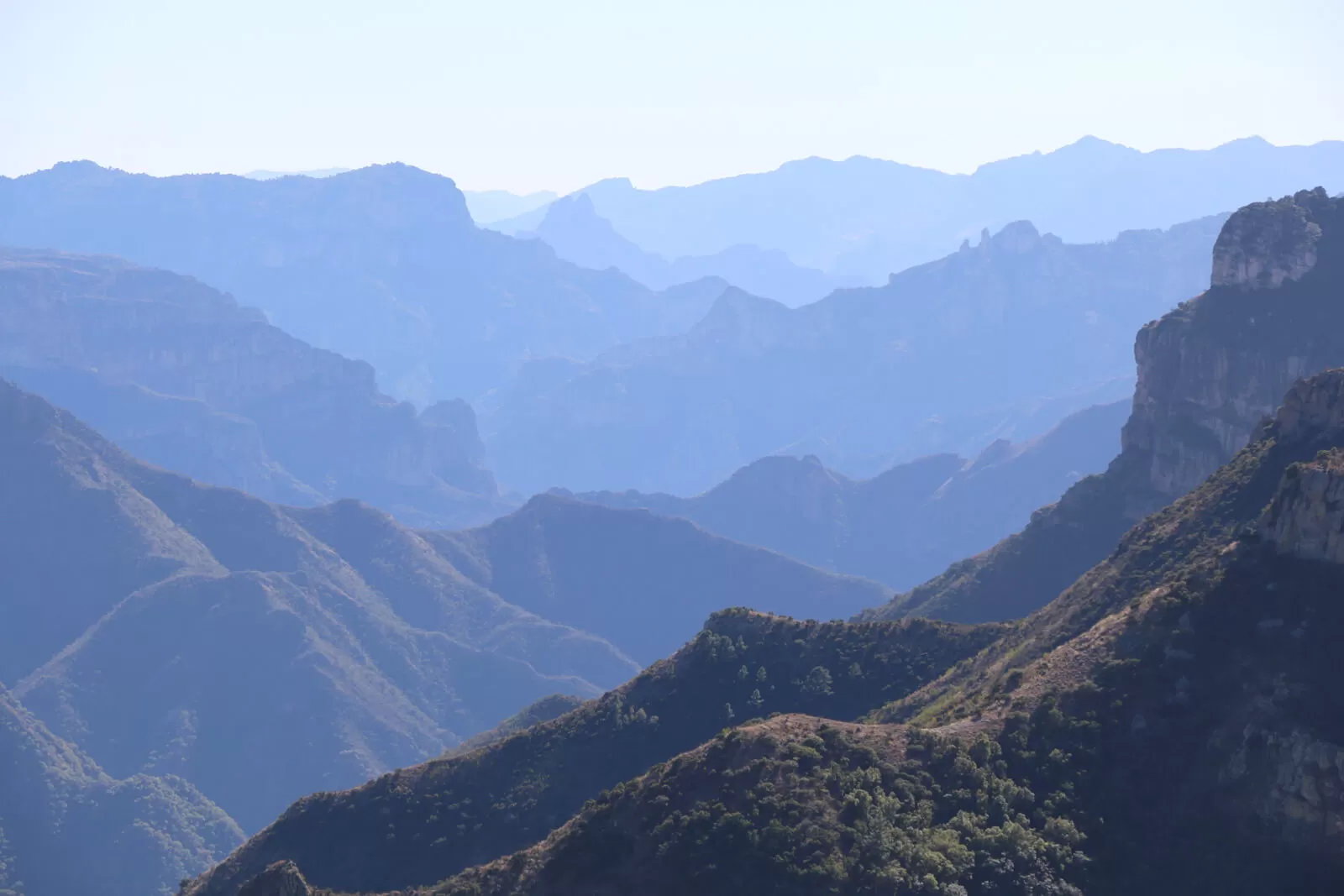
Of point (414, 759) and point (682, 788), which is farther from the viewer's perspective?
point (414, 759)

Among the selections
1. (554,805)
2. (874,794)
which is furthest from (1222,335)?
(874,794)

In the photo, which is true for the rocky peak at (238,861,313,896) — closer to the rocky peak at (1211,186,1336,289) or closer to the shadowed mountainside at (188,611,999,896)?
the shadowed mountainside at (188,611,999,896)

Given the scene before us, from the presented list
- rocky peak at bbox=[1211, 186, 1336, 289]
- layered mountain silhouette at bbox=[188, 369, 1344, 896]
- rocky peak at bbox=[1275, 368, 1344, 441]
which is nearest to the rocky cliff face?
rocky peak at bbox=[1211, 186, 1336, 289]

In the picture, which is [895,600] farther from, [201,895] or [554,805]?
[201,895]

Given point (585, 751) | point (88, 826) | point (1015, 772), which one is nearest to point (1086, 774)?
point (1015, 772)

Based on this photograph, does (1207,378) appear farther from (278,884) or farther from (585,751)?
(278,884)

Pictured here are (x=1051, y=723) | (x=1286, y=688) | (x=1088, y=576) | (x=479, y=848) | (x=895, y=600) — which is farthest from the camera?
(x=895, y=600)

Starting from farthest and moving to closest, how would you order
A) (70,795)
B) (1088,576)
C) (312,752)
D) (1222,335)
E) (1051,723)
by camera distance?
1. (312,752)
2. (70,795)
3. (1222,335)
4. (1088,576)
5. (1051,723)
